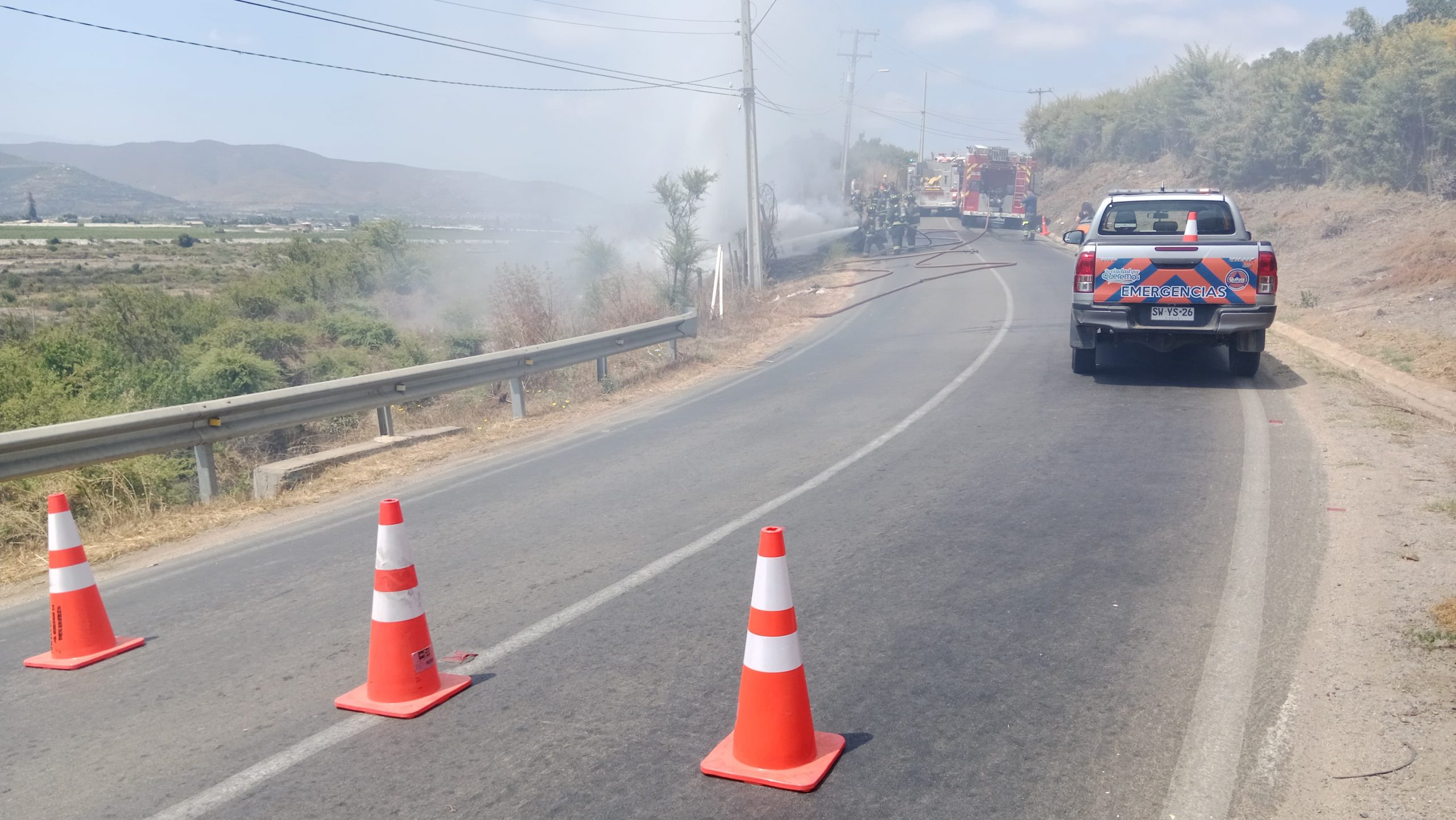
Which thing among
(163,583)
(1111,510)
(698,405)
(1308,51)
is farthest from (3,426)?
(1308,51)

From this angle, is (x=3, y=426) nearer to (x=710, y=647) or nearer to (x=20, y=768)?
(x=20, y=768)

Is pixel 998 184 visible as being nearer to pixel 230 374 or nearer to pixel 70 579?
pixel 230 374

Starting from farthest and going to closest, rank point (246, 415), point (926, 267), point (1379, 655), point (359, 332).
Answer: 1. point (926, 267)
2. point (359, 332)
3. point (246, 415)
4. point (1379, 655)

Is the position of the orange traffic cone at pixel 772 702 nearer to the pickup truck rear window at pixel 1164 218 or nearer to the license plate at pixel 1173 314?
the license plate at pixel 1173 314

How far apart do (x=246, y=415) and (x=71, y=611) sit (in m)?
4.03

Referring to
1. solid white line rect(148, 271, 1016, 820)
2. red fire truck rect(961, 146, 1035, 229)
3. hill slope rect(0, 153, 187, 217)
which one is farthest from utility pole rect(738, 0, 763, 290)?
hill slope rect(0, 153, 187, 217)

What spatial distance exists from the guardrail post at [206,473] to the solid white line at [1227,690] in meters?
7.35

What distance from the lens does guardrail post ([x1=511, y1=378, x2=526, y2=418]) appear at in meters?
12.1

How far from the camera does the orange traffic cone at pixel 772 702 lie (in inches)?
146

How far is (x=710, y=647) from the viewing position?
16.1 feet

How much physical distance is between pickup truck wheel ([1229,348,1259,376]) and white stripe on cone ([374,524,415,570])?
33.4ft

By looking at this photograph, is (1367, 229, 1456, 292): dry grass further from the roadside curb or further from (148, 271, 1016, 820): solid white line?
(148, 271, 1016, 820): solid white line

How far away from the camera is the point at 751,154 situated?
82.8 ft

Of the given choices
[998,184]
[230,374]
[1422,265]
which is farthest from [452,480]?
[998,184]
